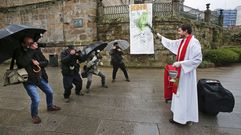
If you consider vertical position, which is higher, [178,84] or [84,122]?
[178,84]

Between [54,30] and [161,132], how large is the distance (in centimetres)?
1055

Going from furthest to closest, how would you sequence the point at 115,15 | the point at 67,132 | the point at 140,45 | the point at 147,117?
the point at 115,15
the point at 140,45
the point at 147,117
the point at 67,132

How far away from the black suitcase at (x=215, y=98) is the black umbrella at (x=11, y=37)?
3.60 m

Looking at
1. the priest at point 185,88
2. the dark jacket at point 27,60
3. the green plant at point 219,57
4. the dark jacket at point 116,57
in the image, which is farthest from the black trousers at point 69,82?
the green plant at point 219,57

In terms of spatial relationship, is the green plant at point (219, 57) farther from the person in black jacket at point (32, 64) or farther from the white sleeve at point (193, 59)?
the person in black jacket at point (32, 64)

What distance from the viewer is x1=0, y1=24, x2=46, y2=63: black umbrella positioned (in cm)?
325

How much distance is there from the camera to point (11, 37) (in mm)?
3328

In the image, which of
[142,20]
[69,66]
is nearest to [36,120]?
[69,66]

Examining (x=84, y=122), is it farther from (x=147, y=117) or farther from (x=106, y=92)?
(x=106, y=92)

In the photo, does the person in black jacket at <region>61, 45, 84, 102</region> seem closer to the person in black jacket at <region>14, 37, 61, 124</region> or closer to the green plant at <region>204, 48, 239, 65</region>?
the person in black jacket at <region>14, 37, 61, 124</region>

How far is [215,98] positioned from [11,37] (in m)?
4.00

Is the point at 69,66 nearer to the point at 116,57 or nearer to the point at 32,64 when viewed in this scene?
the point at 32,64

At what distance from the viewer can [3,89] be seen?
6426 mm

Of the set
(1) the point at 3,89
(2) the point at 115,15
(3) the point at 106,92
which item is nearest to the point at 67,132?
(3) the point at 106,92
